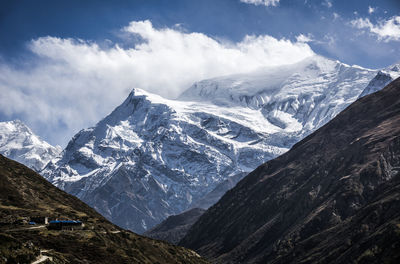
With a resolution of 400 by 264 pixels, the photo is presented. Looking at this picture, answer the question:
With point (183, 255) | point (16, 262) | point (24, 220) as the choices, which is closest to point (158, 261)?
point (183, 255)

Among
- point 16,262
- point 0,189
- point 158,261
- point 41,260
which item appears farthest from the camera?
point 0,189

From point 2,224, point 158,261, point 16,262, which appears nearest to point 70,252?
point 2,224

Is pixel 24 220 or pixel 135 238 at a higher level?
pixel 24 220

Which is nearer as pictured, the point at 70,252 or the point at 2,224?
the point at 70,252

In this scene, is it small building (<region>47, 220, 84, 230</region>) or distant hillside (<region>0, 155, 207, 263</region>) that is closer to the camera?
distant hillside (<region>0, 155, 207, 263</region>)

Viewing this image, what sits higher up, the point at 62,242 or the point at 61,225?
the point at 61,225

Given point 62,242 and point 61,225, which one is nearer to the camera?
point 62,242

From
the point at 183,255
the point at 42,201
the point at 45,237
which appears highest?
the point at 42,201

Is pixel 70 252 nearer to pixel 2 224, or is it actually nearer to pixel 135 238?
pixel 2 224

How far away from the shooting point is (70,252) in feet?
409

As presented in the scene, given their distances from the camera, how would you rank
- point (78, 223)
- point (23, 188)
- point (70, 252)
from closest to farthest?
point (70, 252) → point (78, 223) → point (23, 188)

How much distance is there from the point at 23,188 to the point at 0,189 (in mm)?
12674

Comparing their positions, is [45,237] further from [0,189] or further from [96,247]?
[0,189]

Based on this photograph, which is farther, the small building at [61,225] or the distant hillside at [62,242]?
the small building at [61,225]
